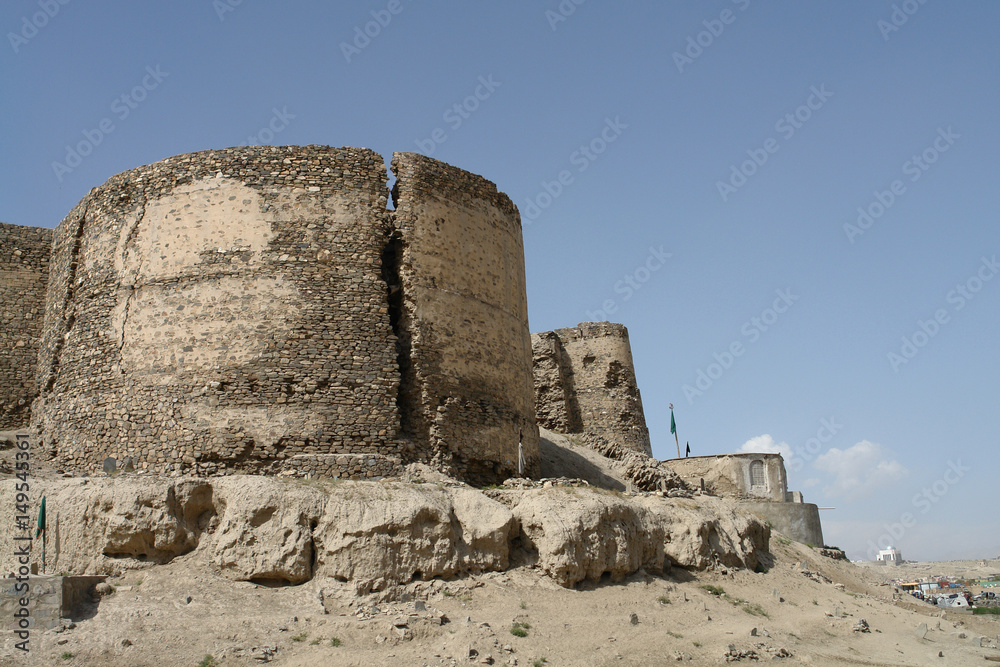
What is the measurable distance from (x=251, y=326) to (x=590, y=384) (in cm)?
1537

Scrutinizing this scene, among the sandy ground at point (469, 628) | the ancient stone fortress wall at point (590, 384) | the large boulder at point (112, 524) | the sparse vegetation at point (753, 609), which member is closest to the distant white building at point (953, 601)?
the ancient stone fortress wall at point (590, 384)

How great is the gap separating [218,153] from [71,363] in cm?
414

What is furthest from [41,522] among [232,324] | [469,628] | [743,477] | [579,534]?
[743,477]

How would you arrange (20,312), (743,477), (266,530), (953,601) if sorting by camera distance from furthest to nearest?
(953,601) → (743,477) → (20,312) → (266,530)

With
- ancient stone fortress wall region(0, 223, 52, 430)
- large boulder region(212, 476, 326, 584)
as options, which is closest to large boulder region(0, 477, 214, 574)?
large boulder region(212, 476, 326, 584)

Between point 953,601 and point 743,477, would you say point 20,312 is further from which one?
point 953,601

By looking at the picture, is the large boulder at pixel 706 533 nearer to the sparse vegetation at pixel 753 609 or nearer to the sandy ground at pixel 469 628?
the sandy ground at pixel 469 628

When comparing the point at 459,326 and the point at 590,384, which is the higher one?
the point at 590,384

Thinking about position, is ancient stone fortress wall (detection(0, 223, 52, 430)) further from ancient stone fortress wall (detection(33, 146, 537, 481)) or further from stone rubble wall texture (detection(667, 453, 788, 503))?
stone rubble wall texture (detection(667, 453, 788, 503))

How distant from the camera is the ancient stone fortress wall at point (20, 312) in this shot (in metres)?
17.1

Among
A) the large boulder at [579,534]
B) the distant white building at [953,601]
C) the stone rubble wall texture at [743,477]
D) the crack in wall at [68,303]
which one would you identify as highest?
the crack in wall at [68,303]

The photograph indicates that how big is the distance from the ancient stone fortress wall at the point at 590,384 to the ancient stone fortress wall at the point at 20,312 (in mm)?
13364

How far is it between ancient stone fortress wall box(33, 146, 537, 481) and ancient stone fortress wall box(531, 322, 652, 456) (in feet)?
35.7

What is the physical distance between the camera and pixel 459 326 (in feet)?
49.7
